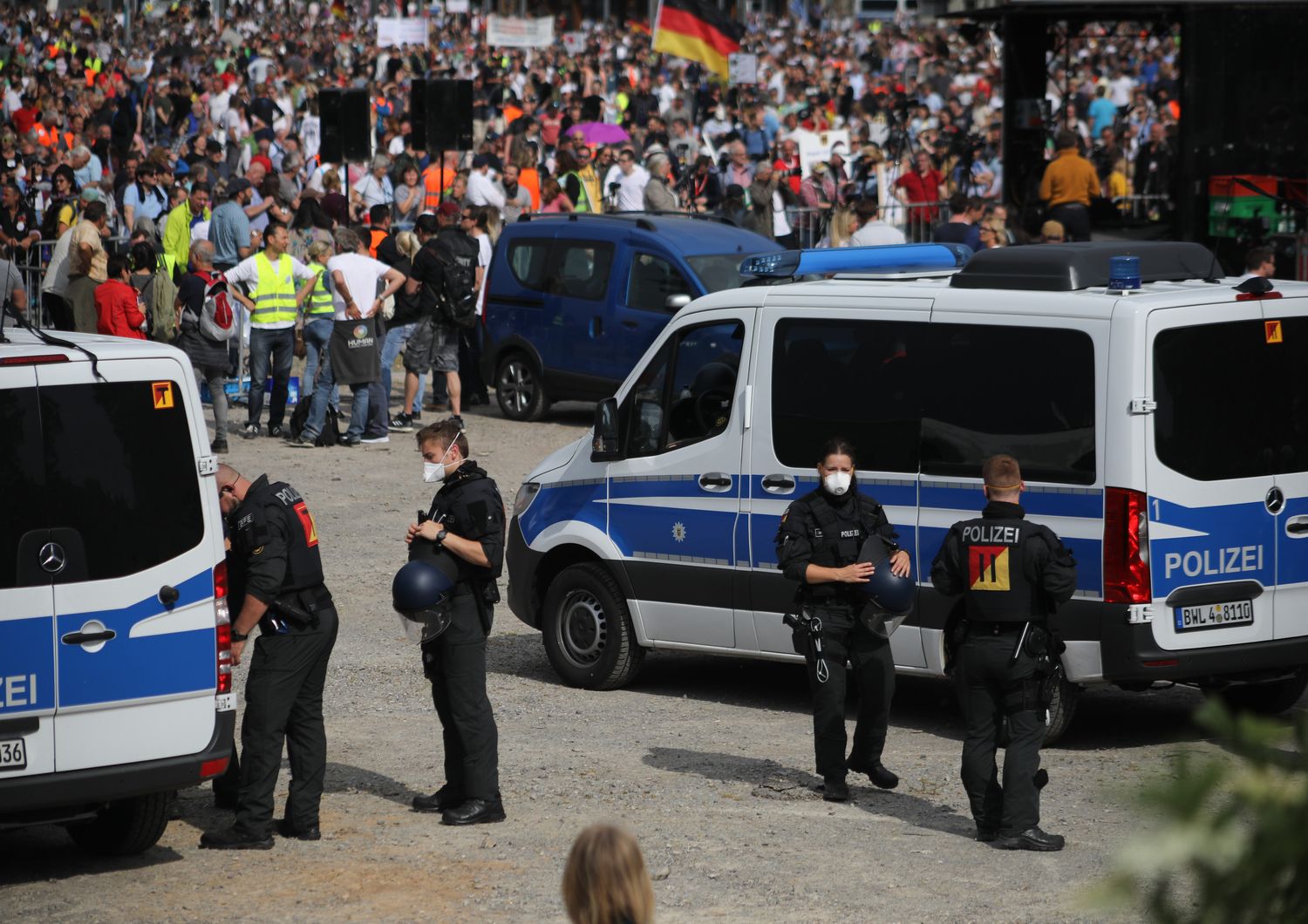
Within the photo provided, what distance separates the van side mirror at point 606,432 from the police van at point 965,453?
2 centimetres

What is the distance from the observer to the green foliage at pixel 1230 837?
1517mm

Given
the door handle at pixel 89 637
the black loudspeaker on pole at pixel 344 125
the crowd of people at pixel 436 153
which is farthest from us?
the black loudspeaker on pole at pixel 344 125

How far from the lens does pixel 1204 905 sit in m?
1.57

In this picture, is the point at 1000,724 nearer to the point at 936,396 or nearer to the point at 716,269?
the point at 936,396

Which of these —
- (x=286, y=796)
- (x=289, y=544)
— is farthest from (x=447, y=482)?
(x=286, y=796)

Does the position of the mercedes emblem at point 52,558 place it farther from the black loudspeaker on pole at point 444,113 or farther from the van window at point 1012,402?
the black loudspeaker on pole at point 444,113

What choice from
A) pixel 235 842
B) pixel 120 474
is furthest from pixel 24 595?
pixel 235 842

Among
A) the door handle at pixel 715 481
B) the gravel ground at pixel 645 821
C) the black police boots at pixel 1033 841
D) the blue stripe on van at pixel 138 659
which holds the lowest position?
the gravel ground at pixel 645 821

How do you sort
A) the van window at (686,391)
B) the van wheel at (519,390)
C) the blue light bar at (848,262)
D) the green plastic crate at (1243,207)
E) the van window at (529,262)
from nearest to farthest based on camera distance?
the van window at (686,391)
the blue light bar at (848,262)
the van window at (529,262)
the van wheel at (519,390)
the green plastic crate at (1243,207)

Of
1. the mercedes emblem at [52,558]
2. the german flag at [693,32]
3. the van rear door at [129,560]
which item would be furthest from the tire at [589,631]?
the german flag at [693,32]

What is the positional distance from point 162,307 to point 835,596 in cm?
972

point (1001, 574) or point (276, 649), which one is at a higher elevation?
point (1001, 574)

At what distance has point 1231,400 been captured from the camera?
7.95m

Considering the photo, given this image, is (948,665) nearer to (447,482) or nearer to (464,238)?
(447,482)
